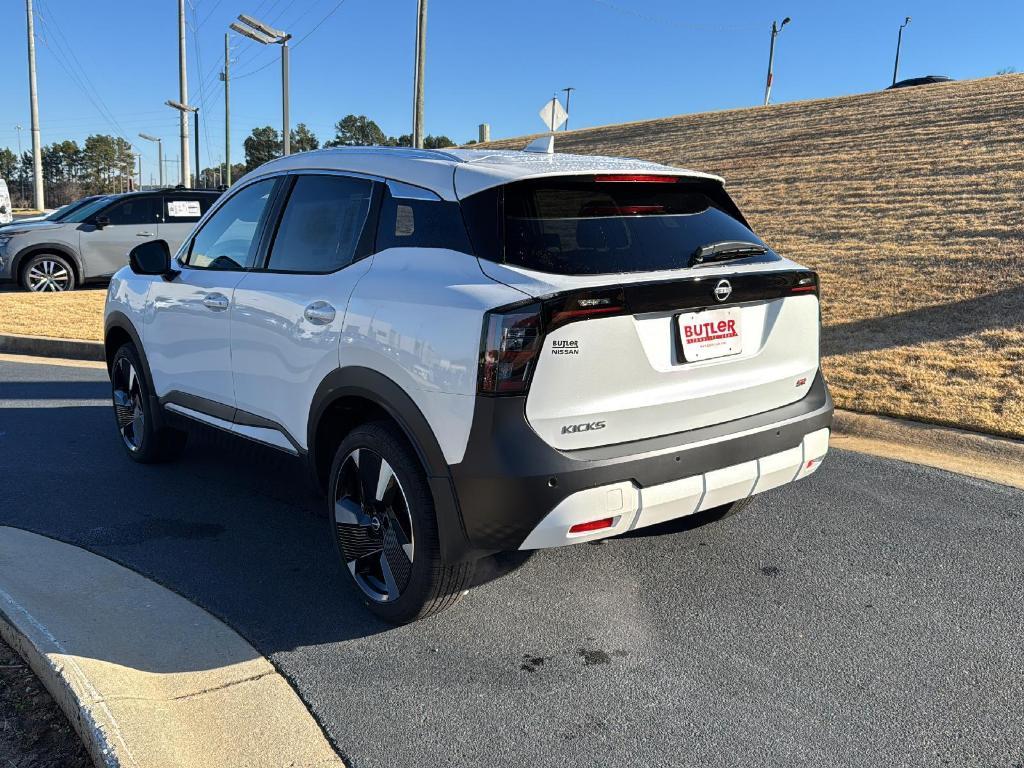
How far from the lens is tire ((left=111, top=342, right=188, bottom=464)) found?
5.03 m

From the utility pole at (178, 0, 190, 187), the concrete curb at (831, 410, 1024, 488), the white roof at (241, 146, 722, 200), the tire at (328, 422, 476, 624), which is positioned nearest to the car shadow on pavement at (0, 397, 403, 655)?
the tire at (328, 422, 476, 624)

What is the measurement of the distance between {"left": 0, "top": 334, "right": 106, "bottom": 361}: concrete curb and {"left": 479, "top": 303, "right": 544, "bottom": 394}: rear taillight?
7603mm

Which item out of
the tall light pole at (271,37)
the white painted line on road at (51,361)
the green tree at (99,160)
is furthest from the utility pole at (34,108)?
the green tree at (99,160)

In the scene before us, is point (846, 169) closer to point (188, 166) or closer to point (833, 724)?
point (833, 724)

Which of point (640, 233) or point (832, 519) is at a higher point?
point (640, 233)

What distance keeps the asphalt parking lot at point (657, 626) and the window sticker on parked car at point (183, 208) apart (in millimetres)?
9994

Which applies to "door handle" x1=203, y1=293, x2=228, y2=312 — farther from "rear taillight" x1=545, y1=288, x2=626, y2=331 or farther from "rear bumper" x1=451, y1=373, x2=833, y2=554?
"rear taillight" x1=545, y1=288, x2=626, y2=331

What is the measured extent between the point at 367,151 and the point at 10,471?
3.22 meters

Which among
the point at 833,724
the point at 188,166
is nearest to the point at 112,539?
the point at 833,724

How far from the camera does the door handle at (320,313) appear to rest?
336 centimetres

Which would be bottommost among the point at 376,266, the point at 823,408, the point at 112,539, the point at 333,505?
the point at 112,539

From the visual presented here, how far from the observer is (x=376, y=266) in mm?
3281

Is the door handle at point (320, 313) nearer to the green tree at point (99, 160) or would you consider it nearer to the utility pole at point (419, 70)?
the utility pole at point (419, 70)

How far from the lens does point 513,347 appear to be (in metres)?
2.71
